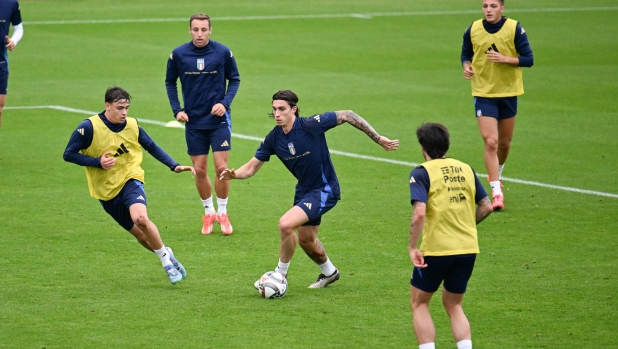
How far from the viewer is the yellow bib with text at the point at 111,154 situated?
984 cm

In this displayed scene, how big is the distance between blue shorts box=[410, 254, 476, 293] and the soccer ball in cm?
221

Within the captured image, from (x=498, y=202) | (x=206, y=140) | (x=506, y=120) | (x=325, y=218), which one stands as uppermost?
(x=206, y=140)

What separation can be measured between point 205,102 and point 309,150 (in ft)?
10.0

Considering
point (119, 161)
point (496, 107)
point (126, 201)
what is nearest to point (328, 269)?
point (126, 201)

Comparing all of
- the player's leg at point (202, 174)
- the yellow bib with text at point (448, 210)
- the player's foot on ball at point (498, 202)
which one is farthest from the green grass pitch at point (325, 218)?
the yellow bib with text at point (448, 210)

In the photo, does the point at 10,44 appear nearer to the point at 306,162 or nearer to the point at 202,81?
the point at 202,81

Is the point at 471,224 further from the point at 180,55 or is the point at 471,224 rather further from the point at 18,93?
the point at 18,93

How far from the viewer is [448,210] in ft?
23.7

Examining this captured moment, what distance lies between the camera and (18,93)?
22.2 meters

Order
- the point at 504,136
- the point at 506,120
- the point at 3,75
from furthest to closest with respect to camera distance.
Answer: the point at 3,75 → the point at 504,136 → the point at 506,120

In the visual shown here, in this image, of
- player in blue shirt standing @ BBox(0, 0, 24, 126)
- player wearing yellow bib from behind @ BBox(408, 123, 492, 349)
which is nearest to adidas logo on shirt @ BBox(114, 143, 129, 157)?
player wearing yellow bib from behind @ BBox(408, 123, 492, 349)

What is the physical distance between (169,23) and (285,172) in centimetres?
1813

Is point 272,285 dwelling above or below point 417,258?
below

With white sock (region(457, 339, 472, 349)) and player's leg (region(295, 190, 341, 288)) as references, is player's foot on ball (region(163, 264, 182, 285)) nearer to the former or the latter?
player's leg (region(295, 190, 341, 288))
